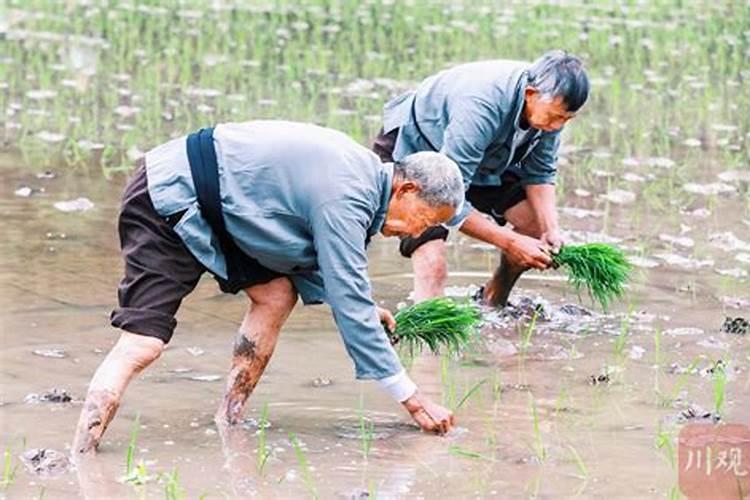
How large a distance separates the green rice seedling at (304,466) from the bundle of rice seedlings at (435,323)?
0.62 metres

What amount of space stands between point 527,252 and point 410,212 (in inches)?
54.2

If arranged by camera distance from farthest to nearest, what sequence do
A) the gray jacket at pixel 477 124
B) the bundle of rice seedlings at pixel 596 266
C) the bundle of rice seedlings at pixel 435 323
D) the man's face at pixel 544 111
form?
the bundle of rice seedlings at pixel 596 266 → the gray jacket at pixel 477 124 → the man's face at pixel 544 111 → the bundle of rice seedlings at pixel 435 323

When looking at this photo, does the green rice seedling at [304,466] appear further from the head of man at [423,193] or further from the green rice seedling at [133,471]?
the head of man at [423,193]

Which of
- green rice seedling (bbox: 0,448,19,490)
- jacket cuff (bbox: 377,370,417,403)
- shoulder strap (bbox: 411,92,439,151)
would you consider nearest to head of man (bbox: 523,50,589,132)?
shoulder strap (bbox: 411,92,439,151)

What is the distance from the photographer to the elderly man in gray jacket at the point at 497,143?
17.8 feet

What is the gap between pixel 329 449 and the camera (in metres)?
4.71

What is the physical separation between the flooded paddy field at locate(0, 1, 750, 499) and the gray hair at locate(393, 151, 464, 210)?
711 millimetres

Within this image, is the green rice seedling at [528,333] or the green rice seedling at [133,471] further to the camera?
the green rice seedling at [528,333]

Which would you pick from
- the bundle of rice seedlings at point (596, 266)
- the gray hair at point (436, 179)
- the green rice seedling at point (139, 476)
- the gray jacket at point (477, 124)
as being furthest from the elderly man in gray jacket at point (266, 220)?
the bundle of rice seedlings at point (596, 266)

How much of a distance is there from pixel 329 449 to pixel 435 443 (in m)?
0.31

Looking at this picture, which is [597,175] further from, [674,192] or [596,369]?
[596,369]

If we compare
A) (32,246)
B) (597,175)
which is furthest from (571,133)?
(32,246)

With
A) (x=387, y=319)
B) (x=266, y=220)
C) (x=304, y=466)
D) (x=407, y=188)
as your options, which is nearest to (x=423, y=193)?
(x=407, y=188)

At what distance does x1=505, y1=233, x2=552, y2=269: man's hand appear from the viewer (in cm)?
579
